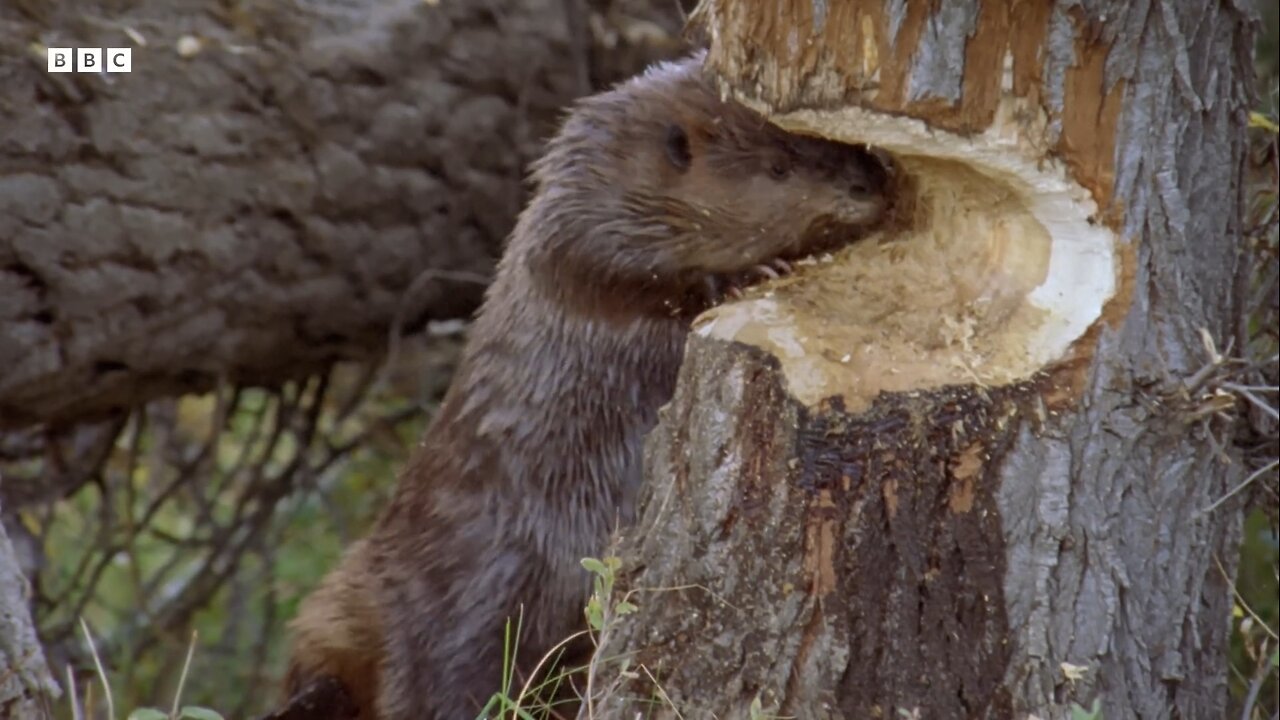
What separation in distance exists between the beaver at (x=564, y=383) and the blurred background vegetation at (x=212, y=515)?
3.77 feet

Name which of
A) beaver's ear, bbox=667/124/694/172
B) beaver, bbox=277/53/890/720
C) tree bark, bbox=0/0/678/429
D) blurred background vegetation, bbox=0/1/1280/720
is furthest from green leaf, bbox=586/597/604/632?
blurred background vegetation, bbox=0/1/1280/720

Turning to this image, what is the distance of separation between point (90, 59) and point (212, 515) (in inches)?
75.2

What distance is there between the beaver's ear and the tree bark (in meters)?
1.08

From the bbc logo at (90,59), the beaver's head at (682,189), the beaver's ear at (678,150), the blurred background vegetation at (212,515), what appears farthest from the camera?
the blurred background vegetation at (212,515)

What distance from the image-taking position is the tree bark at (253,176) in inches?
136

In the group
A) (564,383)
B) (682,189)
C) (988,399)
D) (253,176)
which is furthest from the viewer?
(253,176)

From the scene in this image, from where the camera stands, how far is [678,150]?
298 centimetres

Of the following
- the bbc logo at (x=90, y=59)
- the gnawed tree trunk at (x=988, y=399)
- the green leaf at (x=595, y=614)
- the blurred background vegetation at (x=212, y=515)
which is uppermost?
the bbc logo at (x=90, y=59)

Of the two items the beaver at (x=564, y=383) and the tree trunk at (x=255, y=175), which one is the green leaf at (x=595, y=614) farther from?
the tree trunk at (x=255, y=175)

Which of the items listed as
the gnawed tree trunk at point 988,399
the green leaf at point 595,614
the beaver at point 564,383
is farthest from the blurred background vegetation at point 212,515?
the green leaf at point 595,614

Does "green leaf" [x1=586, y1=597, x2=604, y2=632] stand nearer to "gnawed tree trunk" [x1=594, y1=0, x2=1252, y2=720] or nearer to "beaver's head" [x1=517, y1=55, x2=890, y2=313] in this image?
"gnawed tree trunk" [x1=594, y1=0, x2=1252, y2=720]

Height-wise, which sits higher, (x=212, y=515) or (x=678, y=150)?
(x=678, y=150)

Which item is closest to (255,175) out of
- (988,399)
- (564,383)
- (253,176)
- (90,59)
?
(253,176)

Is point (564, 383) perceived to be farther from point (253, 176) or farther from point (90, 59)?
point (90, 59)
